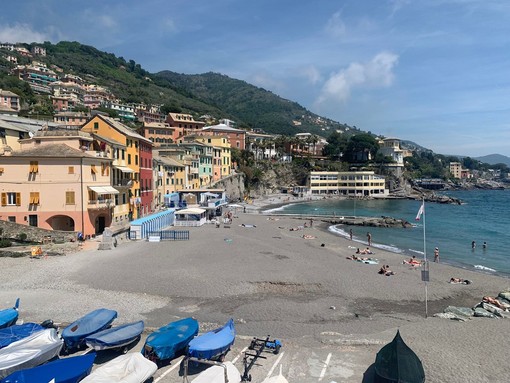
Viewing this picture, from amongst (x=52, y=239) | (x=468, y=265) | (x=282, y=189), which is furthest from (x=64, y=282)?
(x=282, y=189)

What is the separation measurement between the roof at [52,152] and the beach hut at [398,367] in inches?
1155

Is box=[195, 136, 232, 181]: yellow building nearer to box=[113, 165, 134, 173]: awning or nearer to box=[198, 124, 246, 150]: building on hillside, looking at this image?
box=[198, 124, 246, 150]: building on hillside

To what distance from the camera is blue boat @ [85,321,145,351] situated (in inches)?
531

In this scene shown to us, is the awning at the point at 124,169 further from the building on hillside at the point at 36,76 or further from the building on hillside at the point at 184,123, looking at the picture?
the building on hillside at the point at 36,76

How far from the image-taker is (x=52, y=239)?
3108cm

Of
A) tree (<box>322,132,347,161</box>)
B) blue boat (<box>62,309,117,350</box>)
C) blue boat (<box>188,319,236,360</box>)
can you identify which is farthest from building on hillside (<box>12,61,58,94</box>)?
blue boat (<box>188,319,236,360</box>)

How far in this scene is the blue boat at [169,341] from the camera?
13109 mm

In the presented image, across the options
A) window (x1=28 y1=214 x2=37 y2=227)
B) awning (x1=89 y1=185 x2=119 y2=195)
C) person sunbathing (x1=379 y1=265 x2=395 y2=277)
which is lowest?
person sunbathing (x1=379 y1=265 x2=395 y2=277)

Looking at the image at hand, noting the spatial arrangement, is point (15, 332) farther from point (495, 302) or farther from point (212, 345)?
point (495, 302)

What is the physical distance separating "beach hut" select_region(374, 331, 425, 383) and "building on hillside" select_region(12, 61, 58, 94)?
139 metres

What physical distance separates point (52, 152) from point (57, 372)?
86.5ft

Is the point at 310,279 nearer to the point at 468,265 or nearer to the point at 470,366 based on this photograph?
the point at 470,366

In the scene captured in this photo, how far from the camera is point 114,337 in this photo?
1382 cm

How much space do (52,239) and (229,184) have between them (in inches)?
2217
